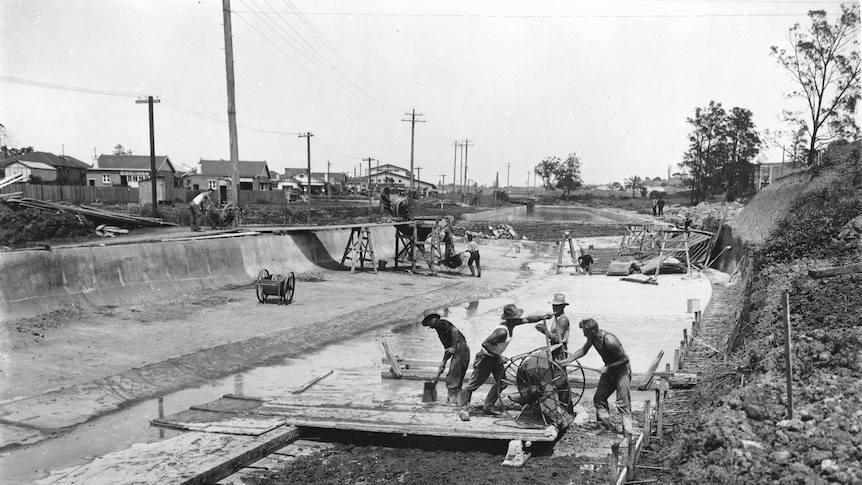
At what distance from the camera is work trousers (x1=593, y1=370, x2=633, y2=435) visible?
26.2 ft

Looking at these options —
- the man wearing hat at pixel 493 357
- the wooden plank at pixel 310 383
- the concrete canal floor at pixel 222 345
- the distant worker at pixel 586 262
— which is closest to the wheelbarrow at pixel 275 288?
the concrete canal floor at pixel 222 345

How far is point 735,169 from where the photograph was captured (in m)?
58.6

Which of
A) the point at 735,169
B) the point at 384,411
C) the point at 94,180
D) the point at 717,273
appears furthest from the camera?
the point at 94,180

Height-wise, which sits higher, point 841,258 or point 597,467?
point 841,258

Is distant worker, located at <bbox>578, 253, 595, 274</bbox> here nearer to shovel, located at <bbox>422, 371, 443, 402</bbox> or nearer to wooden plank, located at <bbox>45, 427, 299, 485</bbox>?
shovel, located at <bbox>422, 371, 443, 402</bbox>

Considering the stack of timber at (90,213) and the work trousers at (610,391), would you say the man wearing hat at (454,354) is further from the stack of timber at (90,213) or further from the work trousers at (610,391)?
the stack of timber at (90,213)

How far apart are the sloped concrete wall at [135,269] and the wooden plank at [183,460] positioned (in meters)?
7.95

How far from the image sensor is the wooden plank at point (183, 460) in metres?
6.76

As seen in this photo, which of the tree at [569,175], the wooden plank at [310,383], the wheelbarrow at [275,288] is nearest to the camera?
the wooden plank at [310,383]

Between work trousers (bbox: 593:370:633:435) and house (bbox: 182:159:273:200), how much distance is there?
2697 inches

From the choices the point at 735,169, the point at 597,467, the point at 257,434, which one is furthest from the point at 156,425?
the point at 735,169

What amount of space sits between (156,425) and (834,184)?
17059 millimetres

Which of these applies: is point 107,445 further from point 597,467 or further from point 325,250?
point 325,250

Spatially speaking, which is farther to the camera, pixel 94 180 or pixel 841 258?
pixel 94 180
